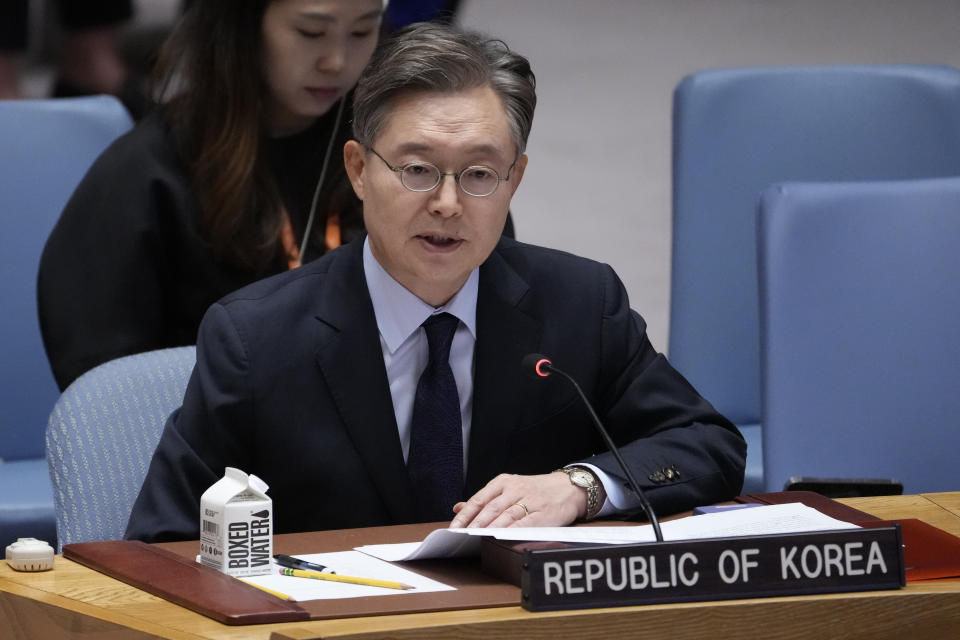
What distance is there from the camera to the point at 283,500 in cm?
209

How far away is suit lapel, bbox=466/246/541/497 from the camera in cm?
215

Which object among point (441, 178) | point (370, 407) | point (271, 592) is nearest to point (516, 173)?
point (441, 178)

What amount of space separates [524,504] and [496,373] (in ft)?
1.05

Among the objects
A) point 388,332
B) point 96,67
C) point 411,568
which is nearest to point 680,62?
point 96,67

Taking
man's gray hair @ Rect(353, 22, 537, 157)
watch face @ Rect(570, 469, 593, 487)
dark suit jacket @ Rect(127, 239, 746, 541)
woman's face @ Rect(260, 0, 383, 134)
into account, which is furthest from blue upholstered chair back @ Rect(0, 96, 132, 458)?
watch face @ Rect(570, 469, 593, 487)

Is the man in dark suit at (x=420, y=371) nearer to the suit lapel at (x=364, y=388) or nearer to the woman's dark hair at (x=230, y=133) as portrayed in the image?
the suit lapel at (x=364, y=388)

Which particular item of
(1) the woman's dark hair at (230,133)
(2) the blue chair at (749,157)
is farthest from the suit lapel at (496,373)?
(2) the blue chair at (749,157)

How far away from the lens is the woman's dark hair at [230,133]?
9.67 ft

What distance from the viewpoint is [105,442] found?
85.0 inches

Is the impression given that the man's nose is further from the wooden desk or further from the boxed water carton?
the wooden desk

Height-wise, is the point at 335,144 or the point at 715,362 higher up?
the point at 335,144

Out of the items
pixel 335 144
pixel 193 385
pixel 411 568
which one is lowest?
pixel 411 568

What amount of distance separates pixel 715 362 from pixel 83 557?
167 cm

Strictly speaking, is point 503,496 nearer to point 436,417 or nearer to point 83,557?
point 436,417
